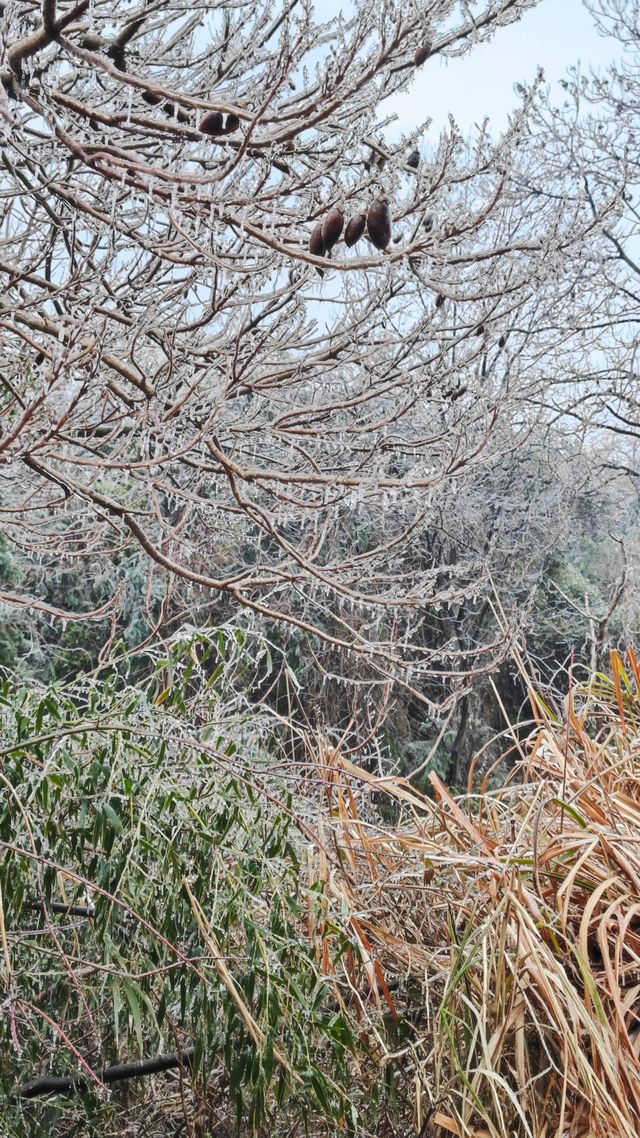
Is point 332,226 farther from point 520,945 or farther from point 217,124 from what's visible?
point 520,945

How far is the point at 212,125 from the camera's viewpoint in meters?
1.95

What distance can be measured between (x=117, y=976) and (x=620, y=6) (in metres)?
10.2

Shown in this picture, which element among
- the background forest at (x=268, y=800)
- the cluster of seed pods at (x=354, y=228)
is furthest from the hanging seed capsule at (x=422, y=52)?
the cluster of seed pods at (x=354, y=228)

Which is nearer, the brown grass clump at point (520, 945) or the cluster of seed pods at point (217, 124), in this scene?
the brown grass clump at point (520, 945)

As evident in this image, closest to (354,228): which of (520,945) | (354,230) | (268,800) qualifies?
(354,230)

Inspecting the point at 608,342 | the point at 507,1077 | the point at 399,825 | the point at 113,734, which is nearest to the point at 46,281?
the point at 113,734

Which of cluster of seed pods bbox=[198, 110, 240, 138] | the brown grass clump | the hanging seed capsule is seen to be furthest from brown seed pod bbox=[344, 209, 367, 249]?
the brown grass clump

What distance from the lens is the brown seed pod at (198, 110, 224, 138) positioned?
1.95 metres

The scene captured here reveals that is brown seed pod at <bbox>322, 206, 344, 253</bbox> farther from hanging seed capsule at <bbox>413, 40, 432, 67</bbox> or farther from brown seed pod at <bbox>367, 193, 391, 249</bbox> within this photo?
hanging seed capsule at <bbox>413, 40, 432, 67</bbox>

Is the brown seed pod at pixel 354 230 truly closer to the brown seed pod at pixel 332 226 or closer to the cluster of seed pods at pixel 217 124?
the brown seed pod at pixel 332 226

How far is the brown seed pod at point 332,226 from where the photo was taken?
1832 millimetres

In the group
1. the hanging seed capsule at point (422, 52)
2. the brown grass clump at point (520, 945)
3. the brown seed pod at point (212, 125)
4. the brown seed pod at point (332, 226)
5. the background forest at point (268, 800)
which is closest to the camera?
the brown grass clump at point (520, 945)

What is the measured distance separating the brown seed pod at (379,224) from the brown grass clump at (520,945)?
3.06 ft

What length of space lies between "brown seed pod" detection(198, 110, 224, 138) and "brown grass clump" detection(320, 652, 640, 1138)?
1.24m
